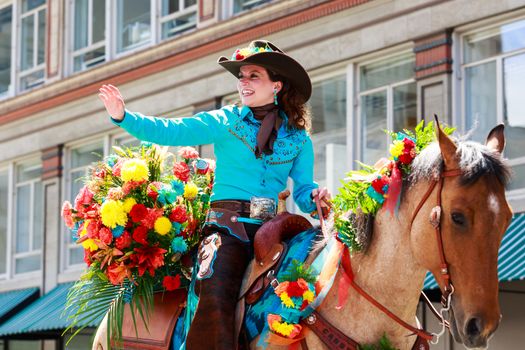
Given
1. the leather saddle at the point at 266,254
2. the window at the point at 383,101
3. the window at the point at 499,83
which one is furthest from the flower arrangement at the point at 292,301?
the window at the point at 383,101

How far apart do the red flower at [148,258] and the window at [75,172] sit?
1512 centimetres

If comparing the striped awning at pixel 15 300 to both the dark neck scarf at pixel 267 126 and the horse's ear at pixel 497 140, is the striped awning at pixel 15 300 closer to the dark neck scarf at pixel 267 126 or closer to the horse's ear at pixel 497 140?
the dark neck scarf at pixel 267 126

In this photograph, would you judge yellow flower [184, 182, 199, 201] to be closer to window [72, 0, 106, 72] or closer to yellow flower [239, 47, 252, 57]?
yellow flower [239, 47, 252, 57]

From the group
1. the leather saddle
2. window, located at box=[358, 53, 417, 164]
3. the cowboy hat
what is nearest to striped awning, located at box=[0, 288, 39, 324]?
window, located at box=[358, 53, 417, 164]

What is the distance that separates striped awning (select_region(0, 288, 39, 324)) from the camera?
21731 mm

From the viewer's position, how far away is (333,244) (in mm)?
5824

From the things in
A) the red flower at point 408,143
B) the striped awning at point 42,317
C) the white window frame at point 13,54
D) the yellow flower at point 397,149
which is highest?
the white window frame at point 13,54

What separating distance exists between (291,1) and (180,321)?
10.9 metres

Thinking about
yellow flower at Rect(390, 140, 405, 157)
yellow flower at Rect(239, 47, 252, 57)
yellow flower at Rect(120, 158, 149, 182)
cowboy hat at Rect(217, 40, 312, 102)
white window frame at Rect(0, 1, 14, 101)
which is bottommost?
yellow flower at Rect(120, 158, 149, 182)

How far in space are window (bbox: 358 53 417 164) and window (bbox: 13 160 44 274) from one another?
9.54 metres

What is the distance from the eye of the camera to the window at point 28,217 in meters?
23.3

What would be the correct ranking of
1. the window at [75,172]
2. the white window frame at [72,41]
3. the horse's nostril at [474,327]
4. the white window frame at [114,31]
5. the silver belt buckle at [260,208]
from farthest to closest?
the white window frame at [72,41] < the window at [75,172] < the white window frame at [114,31] < the silver belt buckle at [260,208] < the horse's nostril at [474,327]

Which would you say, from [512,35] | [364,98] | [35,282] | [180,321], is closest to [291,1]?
[364,98]

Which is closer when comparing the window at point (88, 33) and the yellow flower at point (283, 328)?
the yellow flower at point (283, 328)
